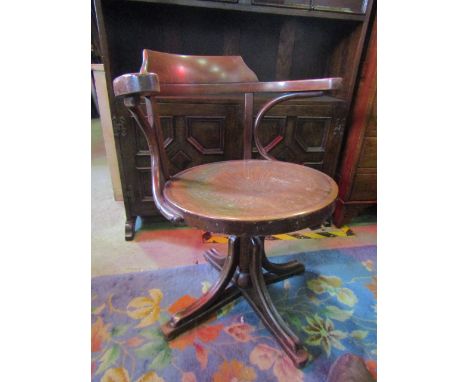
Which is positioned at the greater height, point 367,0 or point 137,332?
point 367,0

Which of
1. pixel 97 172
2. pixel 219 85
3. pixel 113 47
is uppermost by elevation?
pixel 113 47

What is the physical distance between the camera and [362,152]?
4.75 feet

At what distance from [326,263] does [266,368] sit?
2.09 ft

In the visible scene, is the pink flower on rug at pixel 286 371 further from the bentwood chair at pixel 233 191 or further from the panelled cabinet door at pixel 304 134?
the panelled cabinet door at pixel 304 134

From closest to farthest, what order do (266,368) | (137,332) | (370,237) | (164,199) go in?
(164,199) < (266,368) < (137,332) < (370,237)

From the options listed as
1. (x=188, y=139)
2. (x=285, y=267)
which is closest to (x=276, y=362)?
(x=285, y=267)

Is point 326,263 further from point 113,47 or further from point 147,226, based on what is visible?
point 113,47

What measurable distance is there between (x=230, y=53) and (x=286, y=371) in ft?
5.09

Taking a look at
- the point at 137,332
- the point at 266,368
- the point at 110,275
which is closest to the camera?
the point at 266,368

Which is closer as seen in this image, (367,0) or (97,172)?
(367,0)

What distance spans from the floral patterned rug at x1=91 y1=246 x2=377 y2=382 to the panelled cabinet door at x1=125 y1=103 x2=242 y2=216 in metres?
0.52

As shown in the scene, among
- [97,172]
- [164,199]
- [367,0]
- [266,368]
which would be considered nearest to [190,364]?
[266,368]

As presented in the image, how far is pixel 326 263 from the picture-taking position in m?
1.30

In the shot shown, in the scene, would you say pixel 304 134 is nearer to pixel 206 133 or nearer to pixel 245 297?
pixel 206 133
